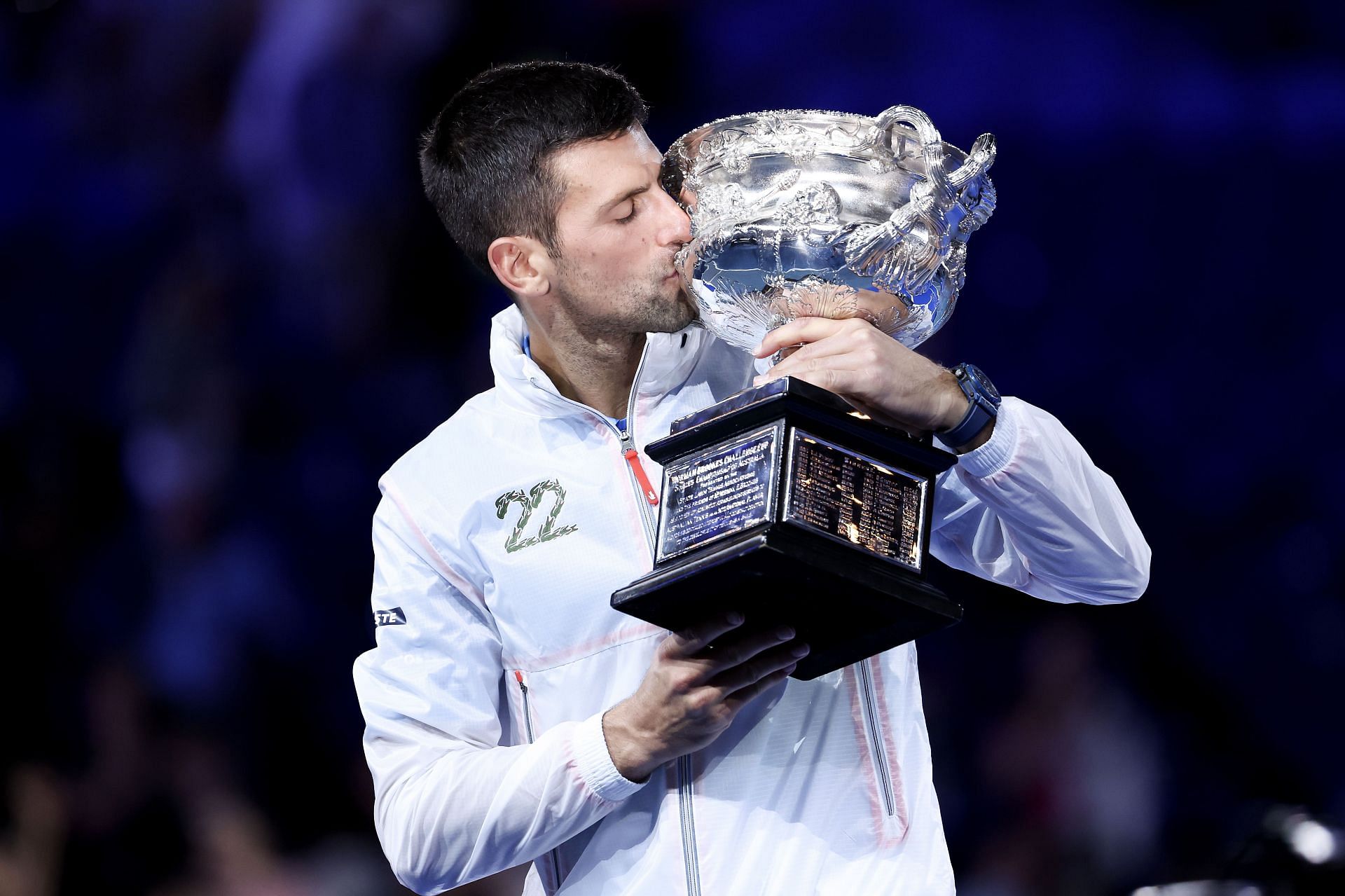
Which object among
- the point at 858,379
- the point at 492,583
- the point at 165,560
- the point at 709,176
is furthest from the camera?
the point at 165,560

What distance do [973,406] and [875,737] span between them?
43cm

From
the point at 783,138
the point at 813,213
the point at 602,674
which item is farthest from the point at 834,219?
the point at 602,674

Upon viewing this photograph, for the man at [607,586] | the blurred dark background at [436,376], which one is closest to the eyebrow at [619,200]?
the man at [607,586]

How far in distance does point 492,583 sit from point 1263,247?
219cm

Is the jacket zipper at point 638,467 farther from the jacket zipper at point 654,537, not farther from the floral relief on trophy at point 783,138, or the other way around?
the floral relief on trophy at point 783,138

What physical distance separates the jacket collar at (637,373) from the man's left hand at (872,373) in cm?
29

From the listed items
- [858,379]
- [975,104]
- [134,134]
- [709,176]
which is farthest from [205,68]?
[858,379]

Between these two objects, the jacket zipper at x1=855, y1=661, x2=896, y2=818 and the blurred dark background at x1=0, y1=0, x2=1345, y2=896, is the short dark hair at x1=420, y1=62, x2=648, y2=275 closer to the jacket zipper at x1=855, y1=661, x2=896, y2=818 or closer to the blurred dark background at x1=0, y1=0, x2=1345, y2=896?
the jacket zipper at x1=855, y1=661, x2=896, y2=818

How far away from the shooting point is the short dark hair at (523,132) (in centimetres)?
182

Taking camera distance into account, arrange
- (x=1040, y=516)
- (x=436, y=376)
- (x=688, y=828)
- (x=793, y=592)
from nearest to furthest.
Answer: (x=793, y=592) → (x=1040, y=516) → (x=688, y=828) → (x=436, y=376)

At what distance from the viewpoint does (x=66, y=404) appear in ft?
12.0

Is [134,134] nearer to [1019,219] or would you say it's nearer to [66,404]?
[66,404]

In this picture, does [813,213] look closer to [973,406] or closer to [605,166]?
[973,406]

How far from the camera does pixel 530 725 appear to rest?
1823mm
